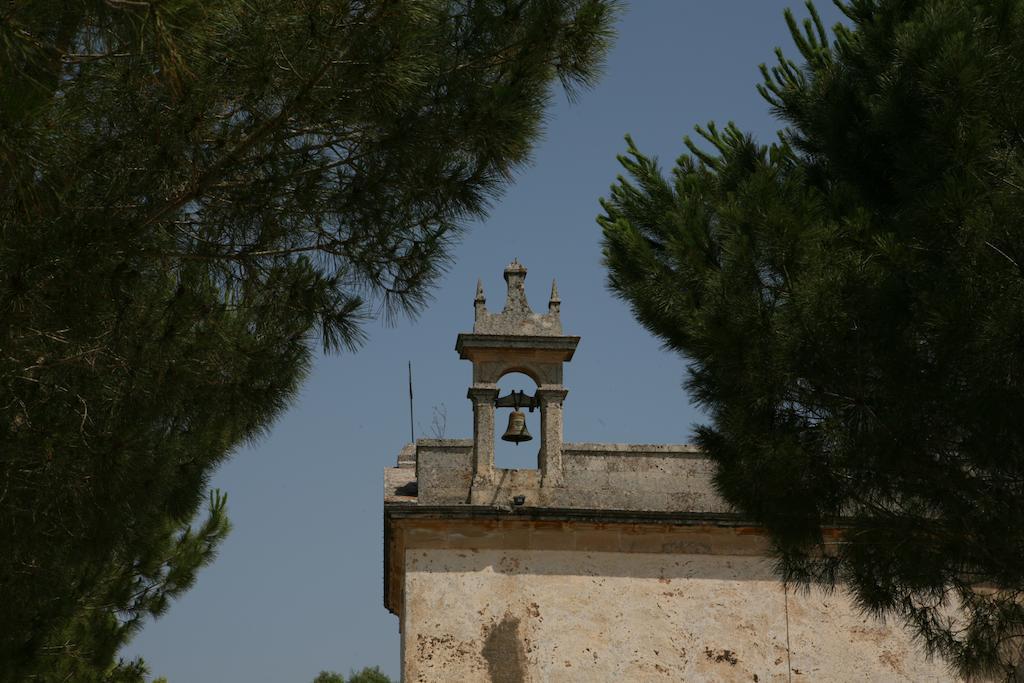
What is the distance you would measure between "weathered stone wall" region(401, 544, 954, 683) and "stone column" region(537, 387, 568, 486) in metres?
0.78

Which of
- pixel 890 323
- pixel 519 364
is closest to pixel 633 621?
pixel 519 364

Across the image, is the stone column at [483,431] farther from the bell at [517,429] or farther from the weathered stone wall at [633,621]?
the weathered stone wall at [633,621]

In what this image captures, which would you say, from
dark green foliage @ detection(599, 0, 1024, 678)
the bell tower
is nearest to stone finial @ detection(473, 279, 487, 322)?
the bell tower

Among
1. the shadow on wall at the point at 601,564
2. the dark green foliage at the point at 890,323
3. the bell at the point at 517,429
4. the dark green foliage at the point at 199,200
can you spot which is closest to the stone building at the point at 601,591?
the shadow on wall at the point at 601,564

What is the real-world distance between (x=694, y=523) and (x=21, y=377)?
25.3 feet

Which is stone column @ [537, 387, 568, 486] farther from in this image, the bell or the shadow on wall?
the shadow on wall

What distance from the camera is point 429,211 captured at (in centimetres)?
911

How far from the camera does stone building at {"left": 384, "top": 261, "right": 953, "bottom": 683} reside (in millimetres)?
13969

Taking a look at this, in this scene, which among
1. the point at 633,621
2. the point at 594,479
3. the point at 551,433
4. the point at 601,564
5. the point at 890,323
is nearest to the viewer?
the point at 890,323

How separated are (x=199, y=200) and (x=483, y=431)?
22.3ft

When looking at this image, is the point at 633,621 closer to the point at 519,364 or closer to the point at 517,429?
the point at 517,429

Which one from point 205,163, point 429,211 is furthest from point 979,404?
point 205,163

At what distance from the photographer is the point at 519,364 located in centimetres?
1499

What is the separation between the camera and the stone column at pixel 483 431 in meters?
14.6
